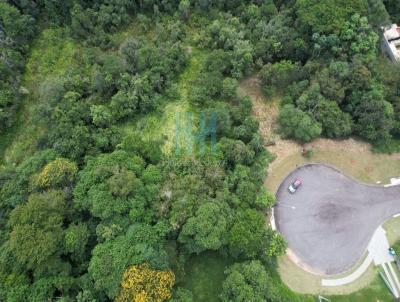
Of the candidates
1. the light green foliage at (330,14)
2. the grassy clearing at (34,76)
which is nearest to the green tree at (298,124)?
the light green foliage at (330,14)

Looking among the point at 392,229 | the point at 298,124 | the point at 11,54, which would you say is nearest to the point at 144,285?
the point at 298,124

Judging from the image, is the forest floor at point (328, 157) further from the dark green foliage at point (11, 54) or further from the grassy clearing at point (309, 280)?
the dark green foliage at point (11, 54)

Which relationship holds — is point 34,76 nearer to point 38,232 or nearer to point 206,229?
point 38,232

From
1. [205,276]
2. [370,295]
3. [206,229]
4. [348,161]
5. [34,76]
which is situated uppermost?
[34,76]

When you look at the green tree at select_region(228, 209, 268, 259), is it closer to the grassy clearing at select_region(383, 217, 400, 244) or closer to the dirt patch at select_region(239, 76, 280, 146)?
the dirt patch at select_region(239, 76, 280, 146)

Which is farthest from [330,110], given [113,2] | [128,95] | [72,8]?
[72,8]

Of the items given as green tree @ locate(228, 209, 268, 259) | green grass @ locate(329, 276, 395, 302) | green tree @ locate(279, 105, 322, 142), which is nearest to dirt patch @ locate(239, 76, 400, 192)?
green tree @ locate(279, 105, 322, 142)

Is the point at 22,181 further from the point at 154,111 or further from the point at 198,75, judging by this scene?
the point at 198,75
